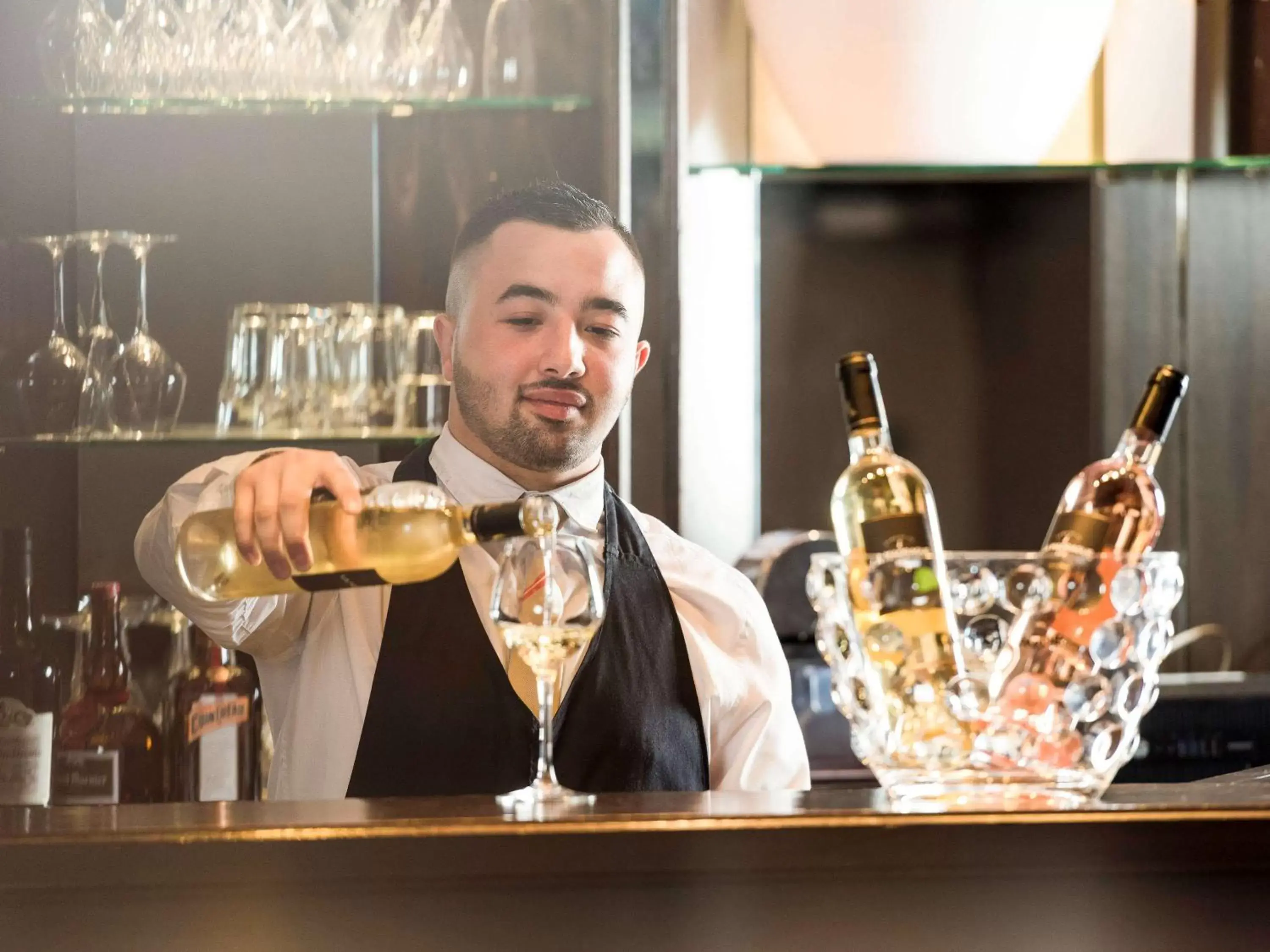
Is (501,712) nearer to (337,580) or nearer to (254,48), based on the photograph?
(337,580)

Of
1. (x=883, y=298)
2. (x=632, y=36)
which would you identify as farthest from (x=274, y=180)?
(x=883, y=298)

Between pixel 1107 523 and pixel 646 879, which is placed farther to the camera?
pixel 1107 523

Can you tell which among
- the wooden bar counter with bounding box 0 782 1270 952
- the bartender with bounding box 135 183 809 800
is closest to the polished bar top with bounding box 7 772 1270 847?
the wooden bar counter with bounding box 0 782 1270 952

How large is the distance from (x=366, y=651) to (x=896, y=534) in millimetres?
797

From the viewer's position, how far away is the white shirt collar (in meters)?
1.55

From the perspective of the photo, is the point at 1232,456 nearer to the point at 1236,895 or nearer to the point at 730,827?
the point at 1236,895

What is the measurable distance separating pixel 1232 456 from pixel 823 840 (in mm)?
1638

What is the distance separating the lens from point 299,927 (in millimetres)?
726

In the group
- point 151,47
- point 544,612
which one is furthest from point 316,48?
point 544,612

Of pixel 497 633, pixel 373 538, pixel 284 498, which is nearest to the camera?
pixel 284 498

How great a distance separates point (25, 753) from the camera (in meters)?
1.57

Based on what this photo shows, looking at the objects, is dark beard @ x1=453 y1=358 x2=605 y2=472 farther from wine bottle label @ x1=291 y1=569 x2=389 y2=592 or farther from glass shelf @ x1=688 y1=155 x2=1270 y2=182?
wine bottle label @ x1=291 y1=569 x2=389 y2=592

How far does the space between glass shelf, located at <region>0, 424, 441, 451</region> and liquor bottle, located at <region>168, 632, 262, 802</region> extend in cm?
22

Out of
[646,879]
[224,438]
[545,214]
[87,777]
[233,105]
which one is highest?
[233,105]
